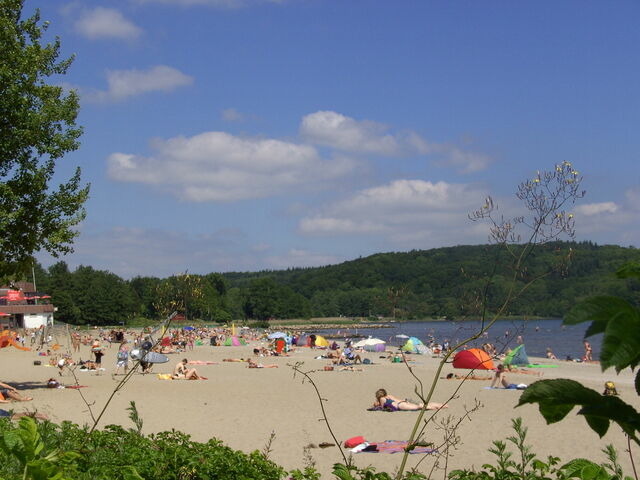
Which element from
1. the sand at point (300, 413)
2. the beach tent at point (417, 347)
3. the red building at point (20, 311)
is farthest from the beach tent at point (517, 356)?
the red building at point (20, 311)

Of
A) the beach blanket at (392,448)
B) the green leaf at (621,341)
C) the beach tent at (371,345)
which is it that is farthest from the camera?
the beach tent at (371,345)

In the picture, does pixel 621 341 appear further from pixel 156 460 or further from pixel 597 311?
pixel 156 460

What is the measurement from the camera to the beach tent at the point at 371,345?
46531 millimetres

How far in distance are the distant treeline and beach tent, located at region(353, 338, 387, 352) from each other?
423 cm

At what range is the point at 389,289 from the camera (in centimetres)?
342

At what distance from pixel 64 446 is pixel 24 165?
1470 centimetres

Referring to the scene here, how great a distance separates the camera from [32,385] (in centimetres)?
2225

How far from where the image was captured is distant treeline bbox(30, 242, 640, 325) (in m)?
2.79

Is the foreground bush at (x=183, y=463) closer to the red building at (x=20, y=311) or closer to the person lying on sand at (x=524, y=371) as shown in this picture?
the person lying on sand at (x=524, y=371)

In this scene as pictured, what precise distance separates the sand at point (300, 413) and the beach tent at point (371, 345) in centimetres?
1733

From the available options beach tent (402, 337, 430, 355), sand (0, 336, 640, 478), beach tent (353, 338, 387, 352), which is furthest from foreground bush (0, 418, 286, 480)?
beach tent (353, 338, 387, 352)

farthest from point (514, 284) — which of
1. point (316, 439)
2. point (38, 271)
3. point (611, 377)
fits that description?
point (38, 271)

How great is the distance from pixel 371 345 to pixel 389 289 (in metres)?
45.1

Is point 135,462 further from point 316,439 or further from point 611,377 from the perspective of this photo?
point 611,377
